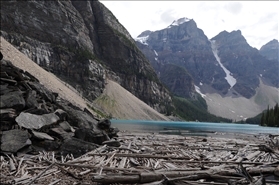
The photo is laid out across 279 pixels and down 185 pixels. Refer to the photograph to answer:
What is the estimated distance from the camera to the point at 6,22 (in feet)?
499

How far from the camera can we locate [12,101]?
1543cm

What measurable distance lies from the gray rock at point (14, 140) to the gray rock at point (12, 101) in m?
2.78

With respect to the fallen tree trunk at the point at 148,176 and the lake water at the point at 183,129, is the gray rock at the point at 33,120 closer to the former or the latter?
the fallen tree trunk at the point at 148,176

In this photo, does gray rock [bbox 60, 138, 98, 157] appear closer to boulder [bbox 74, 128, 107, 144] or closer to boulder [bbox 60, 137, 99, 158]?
boulder [bbox 60, 137, 99, 158]

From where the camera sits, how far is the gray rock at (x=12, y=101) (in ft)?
49.3

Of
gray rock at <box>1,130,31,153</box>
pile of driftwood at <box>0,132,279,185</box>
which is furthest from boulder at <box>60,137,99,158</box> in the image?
gray rock at <box>1,130,31,153</box>

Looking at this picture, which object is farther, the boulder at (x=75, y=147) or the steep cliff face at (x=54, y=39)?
the steep cliff face at (x=54, y=39)

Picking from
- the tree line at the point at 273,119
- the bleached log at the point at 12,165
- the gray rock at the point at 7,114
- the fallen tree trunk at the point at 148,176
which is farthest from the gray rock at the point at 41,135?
the tree line at the point at 273,119

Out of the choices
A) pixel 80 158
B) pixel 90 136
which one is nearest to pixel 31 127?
pixel 90 136

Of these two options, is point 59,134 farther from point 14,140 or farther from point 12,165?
point 12,165

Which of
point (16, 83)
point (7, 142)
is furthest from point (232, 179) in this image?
point (16, 83)

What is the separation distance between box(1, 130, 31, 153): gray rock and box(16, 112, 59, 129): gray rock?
0.95 m

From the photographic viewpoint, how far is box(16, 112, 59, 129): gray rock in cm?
1411

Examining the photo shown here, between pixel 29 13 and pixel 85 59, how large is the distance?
5334 cm
